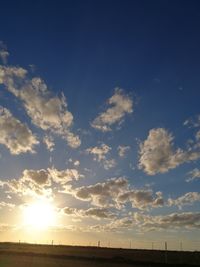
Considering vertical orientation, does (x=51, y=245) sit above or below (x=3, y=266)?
above

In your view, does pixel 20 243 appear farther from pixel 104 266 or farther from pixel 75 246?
pixel 104 266

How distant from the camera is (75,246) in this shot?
142 metres

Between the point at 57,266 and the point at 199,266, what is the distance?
19.2 meters

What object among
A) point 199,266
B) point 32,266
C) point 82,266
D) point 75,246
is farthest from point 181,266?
point 75,246

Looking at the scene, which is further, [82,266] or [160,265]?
[160,265]

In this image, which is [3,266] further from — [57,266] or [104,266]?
[104,266]

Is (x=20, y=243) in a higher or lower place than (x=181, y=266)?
higher

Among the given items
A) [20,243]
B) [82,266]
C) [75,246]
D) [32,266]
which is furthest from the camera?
[20,243]

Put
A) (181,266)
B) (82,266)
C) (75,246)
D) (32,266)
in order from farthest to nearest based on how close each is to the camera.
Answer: (75,246) < (181,266) < (82,266) < (32,266)

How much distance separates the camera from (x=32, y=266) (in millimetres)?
38375

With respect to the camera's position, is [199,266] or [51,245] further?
[51,245]

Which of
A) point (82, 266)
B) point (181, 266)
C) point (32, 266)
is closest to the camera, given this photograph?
point (32, 266)

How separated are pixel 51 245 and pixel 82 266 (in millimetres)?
104544

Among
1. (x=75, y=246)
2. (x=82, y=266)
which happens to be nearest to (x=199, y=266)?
(x=82, y=266)
